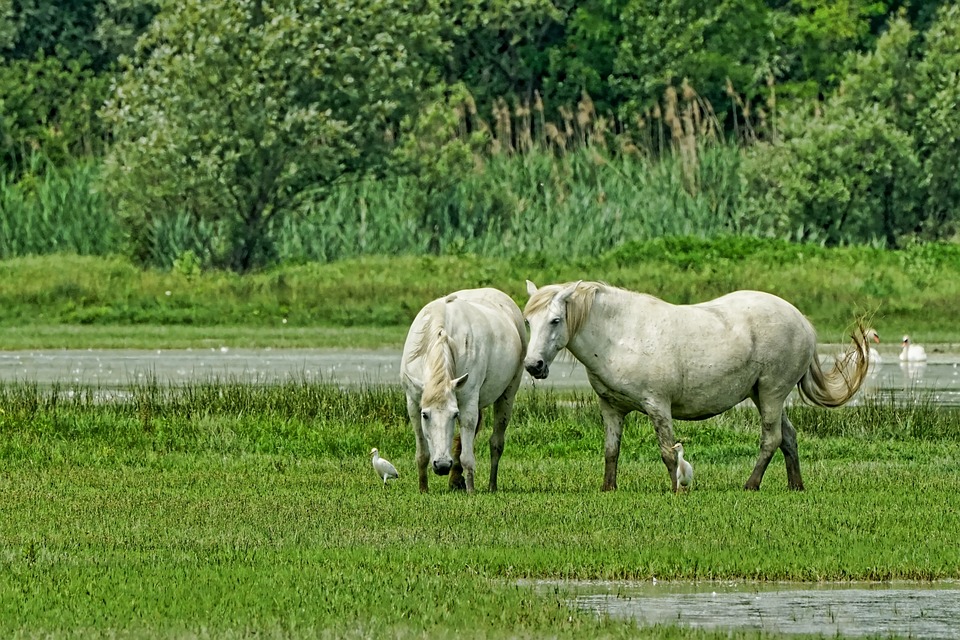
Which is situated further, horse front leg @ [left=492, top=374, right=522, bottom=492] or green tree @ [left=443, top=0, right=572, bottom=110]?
green tree @ [left=443, top=0, right=572, bottom=110]

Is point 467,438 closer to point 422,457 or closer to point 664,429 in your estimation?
point 422,457

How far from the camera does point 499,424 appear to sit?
1762 cm

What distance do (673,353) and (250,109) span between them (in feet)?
88.5

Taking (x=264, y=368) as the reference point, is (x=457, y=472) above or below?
above

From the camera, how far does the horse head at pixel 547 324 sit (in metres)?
16.1

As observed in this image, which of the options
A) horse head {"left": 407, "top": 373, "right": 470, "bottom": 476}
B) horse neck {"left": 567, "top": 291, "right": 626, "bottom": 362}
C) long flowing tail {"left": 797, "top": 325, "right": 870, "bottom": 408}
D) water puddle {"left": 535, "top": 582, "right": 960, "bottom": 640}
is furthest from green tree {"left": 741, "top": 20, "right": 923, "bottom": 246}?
water puddle {"left": 535, "top": 582, "right": 960, "bottom": 640}

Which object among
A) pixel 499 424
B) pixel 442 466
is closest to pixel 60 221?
pixel 499 424

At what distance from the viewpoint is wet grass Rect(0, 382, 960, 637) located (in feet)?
35.4

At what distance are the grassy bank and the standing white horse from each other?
758 inches

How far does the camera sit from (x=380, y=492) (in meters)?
16.2

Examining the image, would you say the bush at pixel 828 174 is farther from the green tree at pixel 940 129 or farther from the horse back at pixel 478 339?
the horse back at pixel 478 339

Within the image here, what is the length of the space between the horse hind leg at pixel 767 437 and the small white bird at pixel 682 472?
58 cm

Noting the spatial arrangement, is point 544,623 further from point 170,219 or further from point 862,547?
point 170,219

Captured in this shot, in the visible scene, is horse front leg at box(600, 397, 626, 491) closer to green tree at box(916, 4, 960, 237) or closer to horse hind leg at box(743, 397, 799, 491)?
horse hind leg at box(743, 397, 799, 491)
